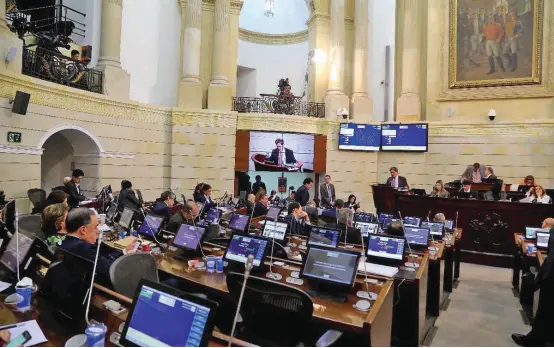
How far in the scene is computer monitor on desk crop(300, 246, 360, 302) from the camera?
10.7 feet

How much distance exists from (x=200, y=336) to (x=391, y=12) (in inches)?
641

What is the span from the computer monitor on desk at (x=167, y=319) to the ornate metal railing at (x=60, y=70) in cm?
979

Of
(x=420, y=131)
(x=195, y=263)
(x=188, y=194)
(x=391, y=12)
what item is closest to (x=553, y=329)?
(x=195, y=263)

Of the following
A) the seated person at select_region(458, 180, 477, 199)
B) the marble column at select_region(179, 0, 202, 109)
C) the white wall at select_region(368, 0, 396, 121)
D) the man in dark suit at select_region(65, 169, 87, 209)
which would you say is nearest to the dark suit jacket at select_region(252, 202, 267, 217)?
the man in dark suit at select_region(65, 169, 87, 209)

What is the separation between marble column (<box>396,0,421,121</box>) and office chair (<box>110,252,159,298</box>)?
12799 mm

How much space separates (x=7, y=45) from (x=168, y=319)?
9399mm

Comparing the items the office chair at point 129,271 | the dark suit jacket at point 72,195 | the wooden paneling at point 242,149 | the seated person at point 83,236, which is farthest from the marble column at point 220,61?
the office chair at point 129,271

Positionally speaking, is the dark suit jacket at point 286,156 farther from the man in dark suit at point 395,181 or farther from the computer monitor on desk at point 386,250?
the computer monitor on desk at point 386,250

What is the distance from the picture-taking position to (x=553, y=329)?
13.1ft

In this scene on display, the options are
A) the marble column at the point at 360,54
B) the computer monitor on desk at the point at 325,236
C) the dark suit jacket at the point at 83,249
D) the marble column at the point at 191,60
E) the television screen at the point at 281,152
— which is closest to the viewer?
the dark suit jacket at the point at 83,249

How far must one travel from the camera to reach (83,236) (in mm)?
3229

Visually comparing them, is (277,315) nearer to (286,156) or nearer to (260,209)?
(260,209)

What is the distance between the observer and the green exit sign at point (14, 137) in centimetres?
883

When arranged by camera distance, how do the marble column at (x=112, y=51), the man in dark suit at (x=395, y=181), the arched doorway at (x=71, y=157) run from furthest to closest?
the marble column at (x=112, y=51)
the arched doorway at (x=71, y=157)
the man in dark suit at (x=395, y=181)
